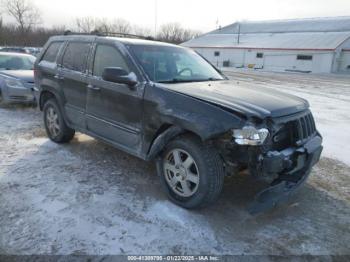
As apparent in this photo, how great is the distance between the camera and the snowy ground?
2.80 meters

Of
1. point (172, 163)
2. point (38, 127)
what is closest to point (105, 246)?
point (172, 163)

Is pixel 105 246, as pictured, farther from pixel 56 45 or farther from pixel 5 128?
pixel 5 128

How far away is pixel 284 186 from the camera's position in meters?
3.15

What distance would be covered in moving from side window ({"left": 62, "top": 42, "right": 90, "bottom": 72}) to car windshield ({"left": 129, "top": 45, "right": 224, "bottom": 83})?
0.97 meters

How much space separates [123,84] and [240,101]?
1529 mm

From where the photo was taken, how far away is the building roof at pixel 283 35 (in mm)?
32656

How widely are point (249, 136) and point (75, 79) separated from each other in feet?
9.88

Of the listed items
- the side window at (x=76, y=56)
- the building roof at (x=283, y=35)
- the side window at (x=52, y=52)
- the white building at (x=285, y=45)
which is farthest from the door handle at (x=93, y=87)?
the building roof at (x=283, y=35)

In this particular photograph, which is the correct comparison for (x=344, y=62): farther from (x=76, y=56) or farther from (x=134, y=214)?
(x=134, y=214)

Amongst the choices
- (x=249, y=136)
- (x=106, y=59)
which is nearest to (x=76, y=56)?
(x=106, y=59)

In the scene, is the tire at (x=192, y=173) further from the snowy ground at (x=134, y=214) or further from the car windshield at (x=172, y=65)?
the car windshield at (x=172, y=65)

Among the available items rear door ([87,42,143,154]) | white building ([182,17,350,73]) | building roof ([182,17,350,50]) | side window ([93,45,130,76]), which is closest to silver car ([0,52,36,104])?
rear door ([87,42,143,154])

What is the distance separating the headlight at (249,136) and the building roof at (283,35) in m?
32.2

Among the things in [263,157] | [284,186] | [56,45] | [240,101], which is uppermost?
[56,45]
